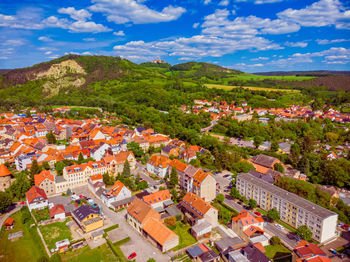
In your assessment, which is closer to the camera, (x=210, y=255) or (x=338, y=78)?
(x=210, y=255)

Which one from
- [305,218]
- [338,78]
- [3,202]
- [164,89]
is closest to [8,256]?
[3,202]

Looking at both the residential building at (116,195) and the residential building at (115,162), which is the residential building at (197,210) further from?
the residential building at (115,162)

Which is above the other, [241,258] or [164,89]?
[164,89]

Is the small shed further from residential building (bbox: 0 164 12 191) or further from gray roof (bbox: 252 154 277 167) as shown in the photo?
gray roof (bbox: 252 154 277 167)

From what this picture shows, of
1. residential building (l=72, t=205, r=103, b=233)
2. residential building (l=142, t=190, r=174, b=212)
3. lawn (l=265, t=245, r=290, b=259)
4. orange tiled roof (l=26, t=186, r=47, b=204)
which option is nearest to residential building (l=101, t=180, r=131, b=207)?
residential building (l=72, t=205, r=103, b=233)

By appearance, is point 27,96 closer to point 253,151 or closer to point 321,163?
point 253,151

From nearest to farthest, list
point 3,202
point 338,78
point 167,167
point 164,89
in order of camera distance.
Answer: point 3,202
point 167,167
point 164,89
point 338,78
